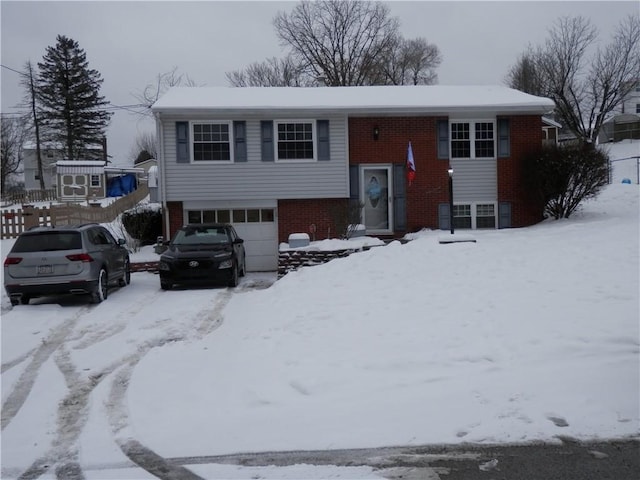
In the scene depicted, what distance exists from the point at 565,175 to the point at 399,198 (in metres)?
5.07

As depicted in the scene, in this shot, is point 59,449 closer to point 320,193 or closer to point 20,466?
point 20,466

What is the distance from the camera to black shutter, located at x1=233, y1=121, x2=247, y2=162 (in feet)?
62.2

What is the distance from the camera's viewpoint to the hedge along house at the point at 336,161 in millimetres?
18844

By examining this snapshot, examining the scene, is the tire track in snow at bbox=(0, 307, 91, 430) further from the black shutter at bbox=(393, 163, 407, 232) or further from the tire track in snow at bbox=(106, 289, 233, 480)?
the black shutter at bbox=(393, 163, 407, 232)

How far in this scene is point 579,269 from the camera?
9891 mm

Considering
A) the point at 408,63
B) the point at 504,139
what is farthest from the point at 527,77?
the point at 504,139

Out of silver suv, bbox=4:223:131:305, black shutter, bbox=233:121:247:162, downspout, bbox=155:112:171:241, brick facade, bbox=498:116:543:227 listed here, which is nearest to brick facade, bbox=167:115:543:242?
brick facade, bbox=498:116:543:227

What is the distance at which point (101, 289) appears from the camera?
1269 cm

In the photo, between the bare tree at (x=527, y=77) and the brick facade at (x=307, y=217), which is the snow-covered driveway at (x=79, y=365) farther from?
the bare tree at (x=527, y=77)

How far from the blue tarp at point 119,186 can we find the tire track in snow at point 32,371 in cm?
4052

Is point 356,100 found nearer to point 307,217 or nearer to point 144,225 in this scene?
point 307,217

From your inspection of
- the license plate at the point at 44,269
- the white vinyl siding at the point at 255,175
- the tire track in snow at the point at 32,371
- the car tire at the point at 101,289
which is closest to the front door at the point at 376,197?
the white vinyl siding at the point at 255,175

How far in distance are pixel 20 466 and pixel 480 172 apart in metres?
17.5

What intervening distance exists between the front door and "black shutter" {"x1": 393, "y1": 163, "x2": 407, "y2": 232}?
0.70 feet
